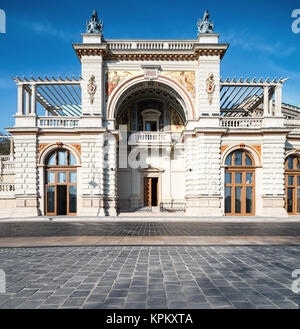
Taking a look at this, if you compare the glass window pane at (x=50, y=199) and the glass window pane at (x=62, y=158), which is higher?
the glass window pane at (x=62, y=158)

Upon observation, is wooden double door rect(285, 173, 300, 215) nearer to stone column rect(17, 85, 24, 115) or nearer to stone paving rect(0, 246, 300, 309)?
stone paving rect(0, 246, 300, 309)

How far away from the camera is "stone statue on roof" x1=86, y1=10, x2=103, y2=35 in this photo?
56.1ft

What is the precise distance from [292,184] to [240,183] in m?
4.78

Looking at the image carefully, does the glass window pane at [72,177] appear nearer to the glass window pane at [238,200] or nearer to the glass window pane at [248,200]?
the glass window pane at [238,200]

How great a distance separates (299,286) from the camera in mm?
3799

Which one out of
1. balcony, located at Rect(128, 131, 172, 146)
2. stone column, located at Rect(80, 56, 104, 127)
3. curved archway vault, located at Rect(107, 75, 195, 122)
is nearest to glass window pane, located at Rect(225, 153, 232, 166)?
curved archway vault, located at Rect(107, 75, 195, 122)

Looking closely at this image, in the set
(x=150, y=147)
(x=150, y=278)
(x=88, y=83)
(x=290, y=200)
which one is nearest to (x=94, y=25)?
(x=88, y=83)

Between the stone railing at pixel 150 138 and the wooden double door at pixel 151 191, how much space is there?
3787 mm

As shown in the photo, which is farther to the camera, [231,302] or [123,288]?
[123,288]

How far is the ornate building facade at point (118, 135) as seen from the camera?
1652 cm

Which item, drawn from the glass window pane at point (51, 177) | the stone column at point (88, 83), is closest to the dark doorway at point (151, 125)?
the stone column at point (88, 83)
